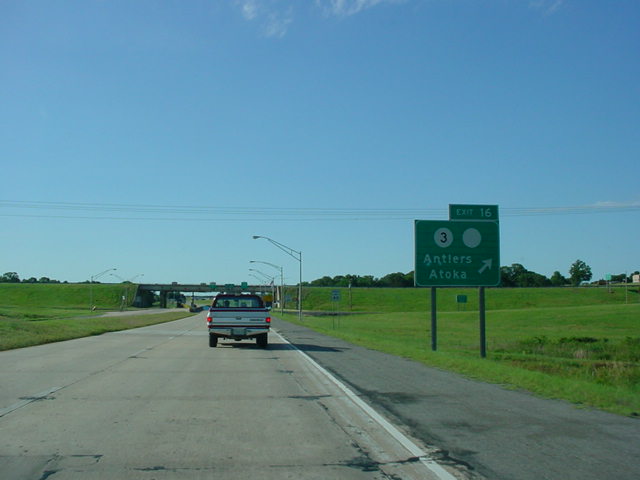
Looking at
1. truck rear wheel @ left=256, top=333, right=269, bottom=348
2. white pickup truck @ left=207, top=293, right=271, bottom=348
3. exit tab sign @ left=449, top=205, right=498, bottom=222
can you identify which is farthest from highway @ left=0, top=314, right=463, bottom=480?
exit tab sign @ left=449, top=205, right=498, bottom=222

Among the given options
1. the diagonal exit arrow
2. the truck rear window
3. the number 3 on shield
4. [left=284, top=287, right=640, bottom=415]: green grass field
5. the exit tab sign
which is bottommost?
[left=284, top=287, right=640, bottom=415]: green grass field

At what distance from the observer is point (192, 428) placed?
8.91 metres

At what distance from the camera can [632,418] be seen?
9.73m

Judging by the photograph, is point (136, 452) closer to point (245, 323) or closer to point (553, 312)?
point (245, 323)

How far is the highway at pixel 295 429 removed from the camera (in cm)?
673

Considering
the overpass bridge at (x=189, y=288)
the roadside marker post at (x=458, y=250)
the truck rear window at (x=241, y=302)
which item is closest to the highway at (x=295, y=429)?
the roadside marker post at (x=458, y=250)

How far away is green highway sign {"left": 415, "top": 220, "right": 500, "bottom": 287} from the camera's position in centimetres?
2445

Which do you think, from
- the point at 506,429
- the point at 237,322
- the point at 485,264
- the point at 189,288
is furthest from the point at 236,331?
the point at 189,288

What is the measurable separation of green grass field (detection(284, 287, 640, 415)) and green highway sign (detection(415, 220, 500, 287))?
2905mm

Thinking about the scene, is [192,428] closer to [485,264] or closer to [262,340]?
[262,340]

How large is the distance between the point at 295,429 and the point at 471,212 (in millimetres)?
17545

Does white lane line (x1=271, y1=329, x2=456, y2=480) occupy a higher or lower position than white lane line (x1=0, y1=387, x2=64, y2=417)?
lower

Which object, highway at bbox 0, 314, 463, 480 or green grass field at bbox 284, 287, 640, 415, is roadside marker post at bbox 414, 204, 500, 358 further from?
highway at bbox 0, 314, 463, 480

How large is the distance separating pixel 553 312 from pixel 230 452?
75695mm
